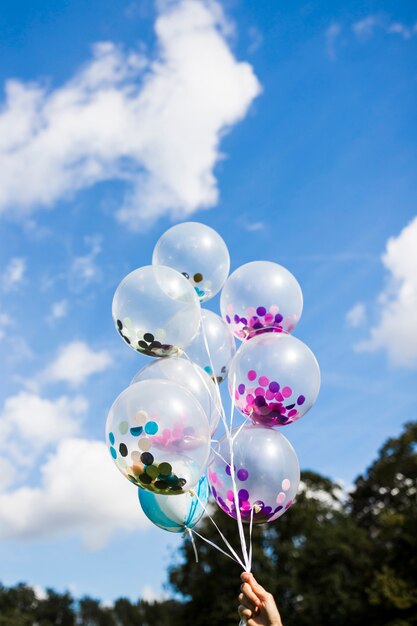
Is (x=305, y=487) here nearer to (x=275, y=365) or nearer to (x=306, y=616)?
(x=306, y=616)

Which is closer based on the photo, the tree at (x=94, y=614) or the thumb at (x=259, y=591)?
the thumb at (x=259, y=591)

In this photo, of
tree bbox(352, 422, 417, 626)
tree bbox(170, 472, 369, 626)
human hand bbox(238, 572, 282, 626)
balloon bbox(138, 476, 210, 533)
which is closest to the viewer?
human hand bbox(238, 572, 282, 626)

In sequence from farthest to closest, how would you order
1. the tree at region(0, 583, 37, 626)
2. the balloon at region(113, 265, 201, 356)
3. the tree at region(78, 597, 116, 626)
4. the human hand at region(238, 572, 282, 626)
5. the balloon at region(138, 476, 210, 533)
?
the tree at region(78, 597, 116, 626)
the tree at region(0, 583, 37, 626)
the balloon at region(113, 265, 201, 356)
the balloon at region(138, 476, 210, 533)
the human hand at region(238, 572, 282, 626)

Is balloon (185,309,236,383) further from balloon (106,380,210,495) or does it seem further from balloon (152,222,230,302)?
balloon (106,380,210,495)

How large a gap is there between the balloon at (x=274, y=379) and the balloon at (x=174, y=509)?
0.77 metres

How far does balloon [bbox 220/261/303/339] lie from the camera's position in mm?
5504

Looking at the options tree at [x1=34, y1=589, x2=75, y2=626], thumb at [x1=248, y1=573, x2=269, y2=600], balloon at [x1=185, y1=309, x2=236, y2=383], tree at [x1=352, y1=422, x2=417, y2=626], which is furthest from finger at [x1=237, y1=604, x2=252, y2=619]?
tree at [x1=34, y1=589, x2=75, y2=626]

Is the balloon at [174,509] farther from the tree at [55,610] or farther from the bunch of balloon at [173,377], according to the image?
the tree at [55,610]

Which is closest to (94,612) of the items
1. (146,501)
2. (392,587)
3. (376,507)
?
(376,507)

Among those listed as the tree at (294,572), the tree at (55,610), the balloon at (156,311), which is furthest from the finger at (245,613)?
the tree at (55,610)

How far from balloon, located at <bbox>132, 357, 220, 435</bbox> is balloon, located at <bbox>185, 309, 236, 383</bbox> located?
1.62 feet

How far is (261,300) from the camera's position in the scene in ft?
18.0

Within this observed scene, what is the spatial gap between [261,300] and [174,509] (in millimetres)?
2013

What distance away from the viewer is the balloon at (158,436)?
4.01 m
